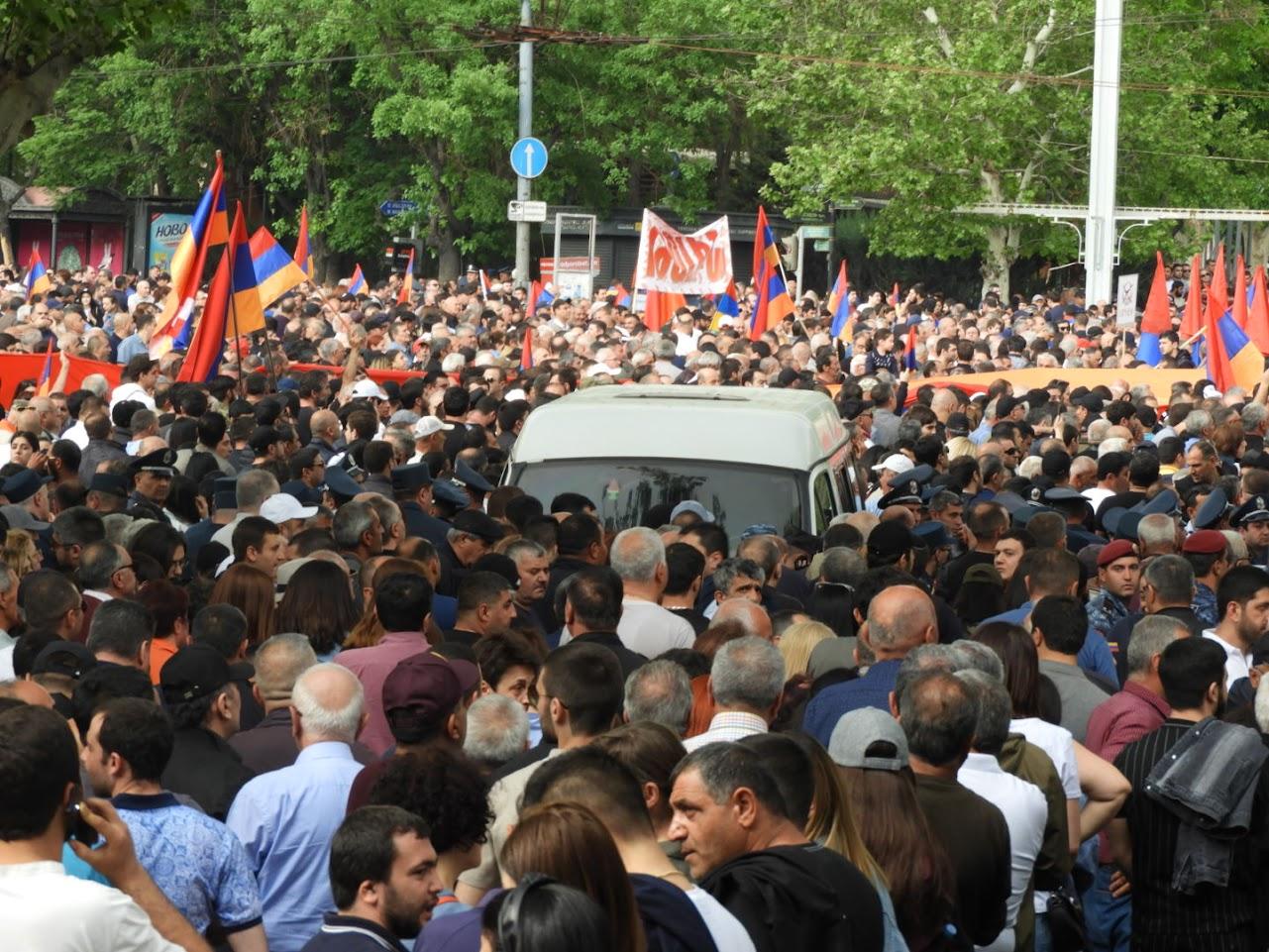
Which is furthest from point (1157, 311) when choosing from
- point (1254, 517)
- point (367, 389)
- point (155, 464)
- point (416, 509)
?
point (155, 464)

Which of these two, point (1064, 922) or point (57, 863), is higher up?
point (57, 863)

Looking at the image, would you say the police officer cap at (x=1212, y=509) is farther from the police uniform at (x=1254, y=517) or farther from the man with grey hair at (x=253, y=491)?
the man with grey hair at (x=253, y=491)

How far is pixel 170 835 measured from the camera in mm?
4926

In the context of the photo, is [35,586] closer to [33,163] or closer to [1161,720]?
[1161,720]

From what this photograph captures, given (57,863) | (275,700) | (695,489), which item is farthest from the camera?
(695,489)

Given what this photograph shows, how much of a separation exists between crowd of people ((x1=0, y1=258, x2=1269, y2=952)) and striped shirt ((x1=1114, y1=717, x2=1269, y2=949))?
11 mm

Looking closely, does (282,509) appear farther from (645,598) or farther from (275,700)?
(275,700)

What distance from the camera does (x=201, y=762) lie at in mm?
5895

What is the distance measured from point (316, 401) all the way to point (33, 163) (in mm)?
33895

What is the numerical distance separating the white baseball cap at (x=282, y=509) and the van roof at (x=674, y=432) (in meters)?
1.39

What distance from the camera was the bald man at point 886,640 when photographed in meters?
6.53

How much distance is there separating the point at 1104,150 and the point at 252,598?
2551 centimetres

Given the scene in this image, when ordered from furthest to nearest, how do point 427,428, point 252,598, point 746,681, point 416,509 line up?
point 427,428 < point 416,509 < point 252,598 < point 746,681

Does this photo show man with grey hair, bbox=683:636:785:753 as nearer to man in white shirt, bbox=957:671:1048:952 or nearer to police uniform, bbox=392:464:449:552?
man in white shirt, bbox=957:671:1048:952
